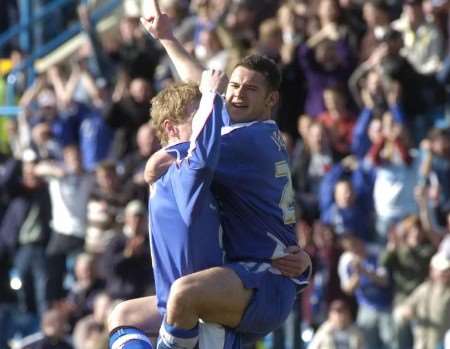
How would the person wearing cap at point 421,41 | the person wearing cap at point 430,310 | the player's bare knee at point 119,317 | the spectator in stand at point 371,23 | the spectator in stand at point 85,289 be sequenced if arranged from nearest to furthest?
the player's bare knee at point 119,317, the person wearing cap at point 430,310, the spectator in stand at point 85,289, the spectator in stand at point 371,23, the person wearing cap at point 421,41

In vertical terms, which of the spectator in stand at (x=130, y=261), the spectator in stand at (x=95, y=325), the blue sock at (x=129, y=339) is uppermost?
the blue sock at (x=129, y=339)

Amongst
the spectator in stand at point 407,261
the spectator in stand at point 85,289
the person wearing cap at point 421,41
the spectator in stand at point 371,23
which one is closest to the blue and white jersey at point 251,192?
the spectator in stand at point 407,261

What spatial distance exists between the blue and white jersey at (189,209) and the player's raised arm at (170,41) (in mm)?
899

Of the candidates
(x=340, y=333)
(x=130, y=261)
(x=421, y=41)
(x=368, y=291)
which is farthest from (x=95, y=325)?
(x=421, y=41)

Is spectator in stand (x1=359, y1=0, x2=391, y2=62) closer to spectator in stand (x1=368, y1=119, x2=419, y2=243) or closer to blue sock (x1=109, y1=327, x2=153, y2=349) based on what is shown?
spectator in stand (x1=368, y1=119, x2=419, y2=243)

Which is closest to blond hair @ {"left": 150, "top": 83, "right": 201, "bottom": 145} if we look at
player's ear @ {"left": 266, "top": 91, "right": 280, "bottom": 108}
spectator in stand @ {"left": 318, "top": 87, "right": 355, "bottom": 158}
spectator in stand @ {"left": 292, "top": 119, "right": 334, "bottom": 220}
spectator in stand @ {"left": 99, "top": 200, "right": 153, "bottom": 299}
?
player's ear @ {"left": 266, "top": 91, "right": 280, "bottom": 108}

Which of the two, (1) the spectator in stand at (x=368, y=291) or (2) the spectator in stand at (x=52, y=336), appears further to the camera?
(2) the spectator in stand at (x=52, y=336)

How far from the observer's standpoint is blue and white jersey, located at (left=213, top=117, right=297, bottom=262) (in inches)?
378

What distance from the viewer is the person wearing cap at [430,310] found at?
49.2 ft

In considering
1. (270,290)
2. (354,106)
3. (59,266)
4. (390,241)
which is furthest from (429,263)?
(270,290)

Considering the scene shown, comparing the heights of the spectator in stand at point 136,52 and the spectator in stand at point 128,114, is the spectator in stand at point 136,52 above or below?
above

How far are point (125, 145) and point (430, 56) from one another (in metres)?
3.27

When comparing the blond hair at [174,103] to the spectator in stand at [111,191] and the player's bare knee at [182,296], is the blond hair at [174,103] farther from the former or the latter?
the spectator in stand at [111,191]

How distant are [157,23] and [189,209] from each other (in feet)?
4.70
